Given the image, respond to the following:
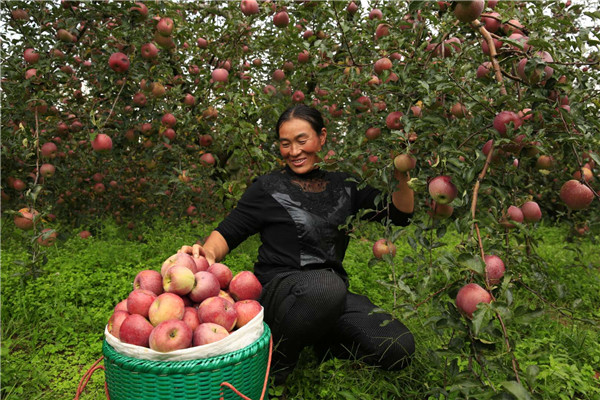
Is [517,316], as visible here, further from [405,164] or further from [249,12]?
[249,12]

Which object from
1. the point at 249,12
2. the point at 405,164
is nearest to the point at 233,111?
the point at 249,12

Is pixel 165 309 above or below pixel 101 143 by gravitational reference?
below

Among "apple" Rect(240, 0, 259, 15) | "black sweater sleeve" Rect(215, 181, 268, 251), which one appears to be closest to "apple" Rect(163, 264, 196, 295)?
"black sweater sleeve" Rect(215, 181, 268, 251)

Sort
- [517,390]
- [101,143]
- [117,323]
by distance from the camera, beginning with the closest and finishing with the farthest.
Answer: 1. [517,390]
2. [117,323]
3. [101,143]

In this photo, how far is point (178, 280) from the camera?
1528 millimetres

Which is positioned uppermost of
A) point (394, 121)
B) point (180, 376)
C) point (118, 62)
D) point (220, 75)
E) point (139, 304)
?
point (118, 62)

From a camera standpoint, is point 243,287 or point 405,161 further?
point 243,287

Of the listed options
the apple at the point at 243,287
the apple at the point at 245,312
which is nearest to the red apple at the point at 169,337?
the apple at the point at 245,312

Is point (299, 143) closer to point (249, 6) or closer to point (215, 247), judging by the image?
point (215, 247)

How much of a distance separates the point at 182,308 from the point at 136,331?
168mm

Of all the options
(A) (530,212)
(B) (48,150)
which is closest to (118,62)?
(B) (48,150)

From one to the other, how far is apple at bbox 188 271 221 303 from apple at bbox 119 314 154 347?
0.22 m

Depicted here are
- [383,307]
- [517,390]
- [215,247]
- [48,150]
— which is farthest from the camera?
[48,150]

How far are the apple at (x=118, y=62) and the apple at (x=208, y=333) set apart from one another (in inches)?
86.8
